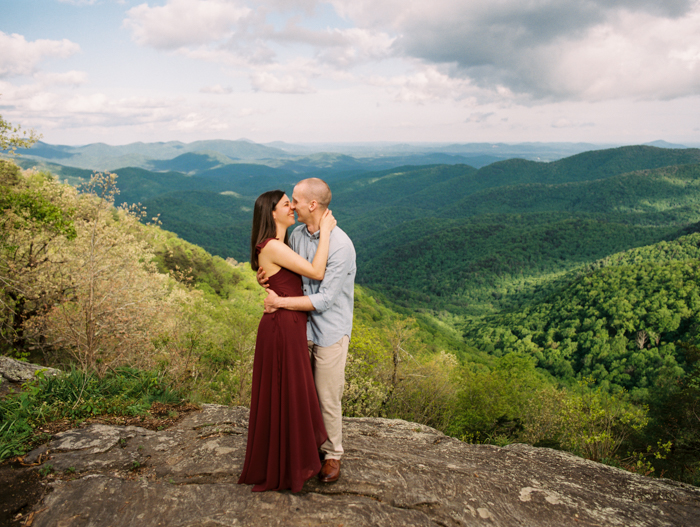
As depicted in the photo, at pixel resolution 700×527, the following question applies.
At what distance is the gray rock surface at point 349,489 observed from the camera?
159 inches

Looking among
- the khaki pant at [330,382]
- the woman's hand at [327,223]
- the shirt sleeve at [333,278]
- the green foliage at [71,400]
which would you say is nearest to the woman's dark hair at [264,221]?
the woman's hand at [327,223]

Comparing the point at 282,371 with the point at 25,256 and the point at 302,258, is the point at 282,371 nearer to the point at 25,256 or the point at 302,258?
the point at 302,258

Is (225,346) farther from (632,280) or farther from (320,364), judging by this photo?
(632,280)

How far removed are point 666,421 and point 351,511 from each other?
26543 millimetres

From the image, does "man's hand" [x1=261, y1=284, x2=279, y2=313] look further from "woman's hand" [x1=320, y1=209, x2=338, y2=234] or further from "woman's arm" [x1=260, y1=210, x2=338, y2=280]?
"woman's hand" [x1=320, y1=209, x2=338, y2=234]

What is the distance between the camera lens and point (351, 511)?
4145 mm

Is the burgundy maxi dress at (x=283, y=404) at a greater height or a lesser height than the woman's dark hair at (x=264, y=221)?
lesser

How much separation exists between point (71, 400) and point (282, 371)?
432 centimetres

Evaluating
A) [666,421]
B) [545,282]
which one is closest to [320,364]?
[666,421]

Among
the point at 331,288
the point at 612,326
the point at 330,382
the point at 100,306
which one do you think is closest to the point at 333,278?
the point at 331,288

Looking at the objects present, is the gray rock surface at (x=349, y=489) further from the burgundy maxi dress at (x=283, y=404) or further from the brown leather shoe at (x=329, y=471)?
the burgundy maxi dress at (x=283, y=404)

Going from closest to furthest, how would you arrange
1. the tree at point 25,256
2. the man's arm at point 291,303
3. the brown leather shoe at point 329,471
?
the man's arm at point 291,303 → the brown leather shoe at point 329,471 → the tree at point 25,256

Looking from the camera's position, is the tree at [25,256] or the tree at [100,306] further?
the tree at [25,256]

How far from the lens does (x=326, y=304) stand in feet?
14.0
